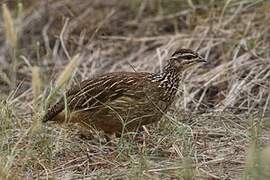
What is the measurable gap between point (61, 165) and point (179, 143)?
2.58 feet

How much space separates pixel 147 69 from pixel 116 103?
2.17 meters

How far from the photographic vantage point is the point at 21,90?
775 centimetres

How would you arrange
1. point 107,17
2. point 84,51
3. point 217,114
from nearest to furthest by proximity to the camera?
point 217,114 < point 84,51 < point 107,17

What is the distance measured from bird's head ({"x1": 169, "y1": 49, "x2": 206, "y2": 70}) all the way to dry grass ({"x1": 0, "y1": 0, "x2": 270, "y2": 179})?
37 cm

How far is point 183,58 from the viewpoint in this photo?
5992 millimetres

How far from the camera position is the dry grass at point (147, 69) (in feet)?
15.1

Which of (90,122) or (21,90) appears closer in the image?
(90,122)

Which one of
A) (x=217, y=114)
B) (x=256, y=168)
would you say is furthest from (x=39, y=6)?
(x=256, y=168)

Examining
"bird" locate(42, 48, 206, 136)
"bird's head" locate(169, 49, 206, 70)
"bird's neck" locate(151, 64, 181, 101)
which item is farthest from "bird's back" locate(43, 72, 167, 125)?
"bird's head" locate(169, 49, 206, 70)

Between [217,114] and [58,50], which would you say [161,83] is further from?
[58,50]

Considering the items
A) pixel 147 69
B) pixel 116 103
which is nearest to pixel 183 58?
pixel 116 103

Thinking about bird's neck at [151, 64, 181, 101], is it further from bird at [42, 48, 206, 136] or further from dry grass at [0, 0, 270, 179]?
dry grass at [0, 0, 270, 179]

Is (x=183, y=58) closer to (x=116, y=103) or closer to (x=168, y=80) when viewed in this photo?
(x=168, y=80)

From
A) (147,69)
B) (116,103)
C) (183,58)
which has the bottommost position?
(147,69)
